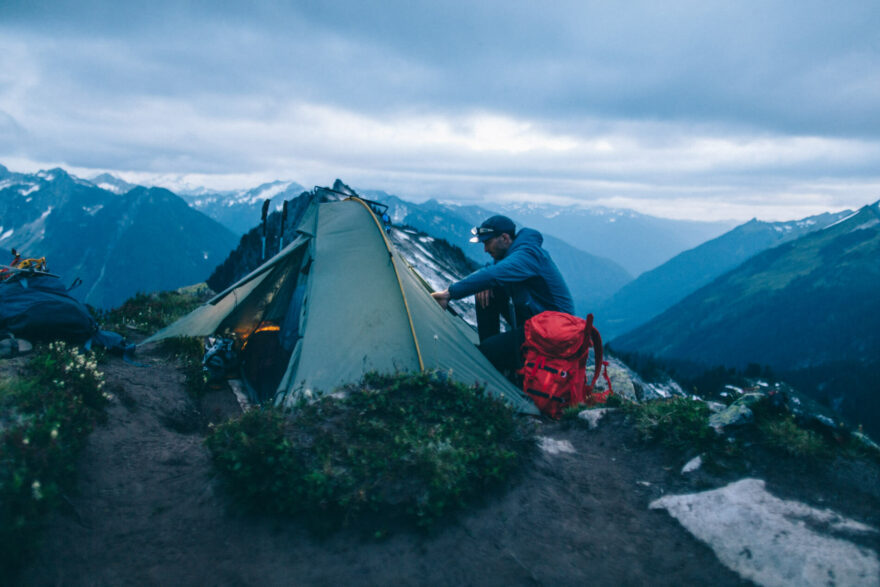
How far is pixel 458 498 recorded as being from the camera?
4.62m

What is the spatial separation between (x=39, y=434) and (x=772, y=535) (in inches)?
280

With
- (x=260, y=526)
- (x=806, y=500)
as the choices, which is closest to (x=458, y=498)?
(x=260, y=526)

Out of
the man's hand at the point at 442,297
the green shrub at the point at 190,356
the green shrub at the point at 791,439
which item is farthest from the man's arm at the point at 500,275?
the green shrub at the point at 190,356

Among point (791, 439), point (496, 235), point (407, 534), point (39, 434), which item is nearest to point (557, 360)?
point (496, 235)

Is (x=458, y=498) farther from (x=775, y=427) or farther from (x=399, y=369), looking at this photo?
(x=775, y=427)

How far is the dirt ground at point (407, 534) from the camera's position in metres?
3.85

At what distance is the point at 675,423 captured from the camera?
5965 mm

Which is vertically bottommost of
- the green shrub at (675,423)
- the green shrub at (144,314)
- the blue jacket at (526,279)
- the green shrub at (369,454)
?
the green shrub at (144,314)

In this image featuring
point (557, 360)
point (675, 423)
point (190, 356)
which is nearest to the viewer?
point (675, 423)

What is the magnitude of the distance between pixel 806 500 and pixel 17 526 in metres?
7.05

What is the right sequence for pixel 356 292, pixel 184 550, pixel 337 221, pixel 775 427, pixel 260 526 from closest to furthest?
pixel 184 550 → pixel 260 526 → pixel 775 427 → pixel 356 292 → pixel 337 221

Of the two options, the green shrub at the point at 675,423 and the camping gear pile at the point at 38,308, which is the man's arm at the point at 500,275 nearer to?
the green shrub at the point at 675,423

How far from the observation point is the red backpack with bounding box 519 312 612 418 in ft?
24.7

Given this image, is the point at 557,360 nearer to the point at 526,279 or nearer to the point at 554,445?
the point at 526,279
